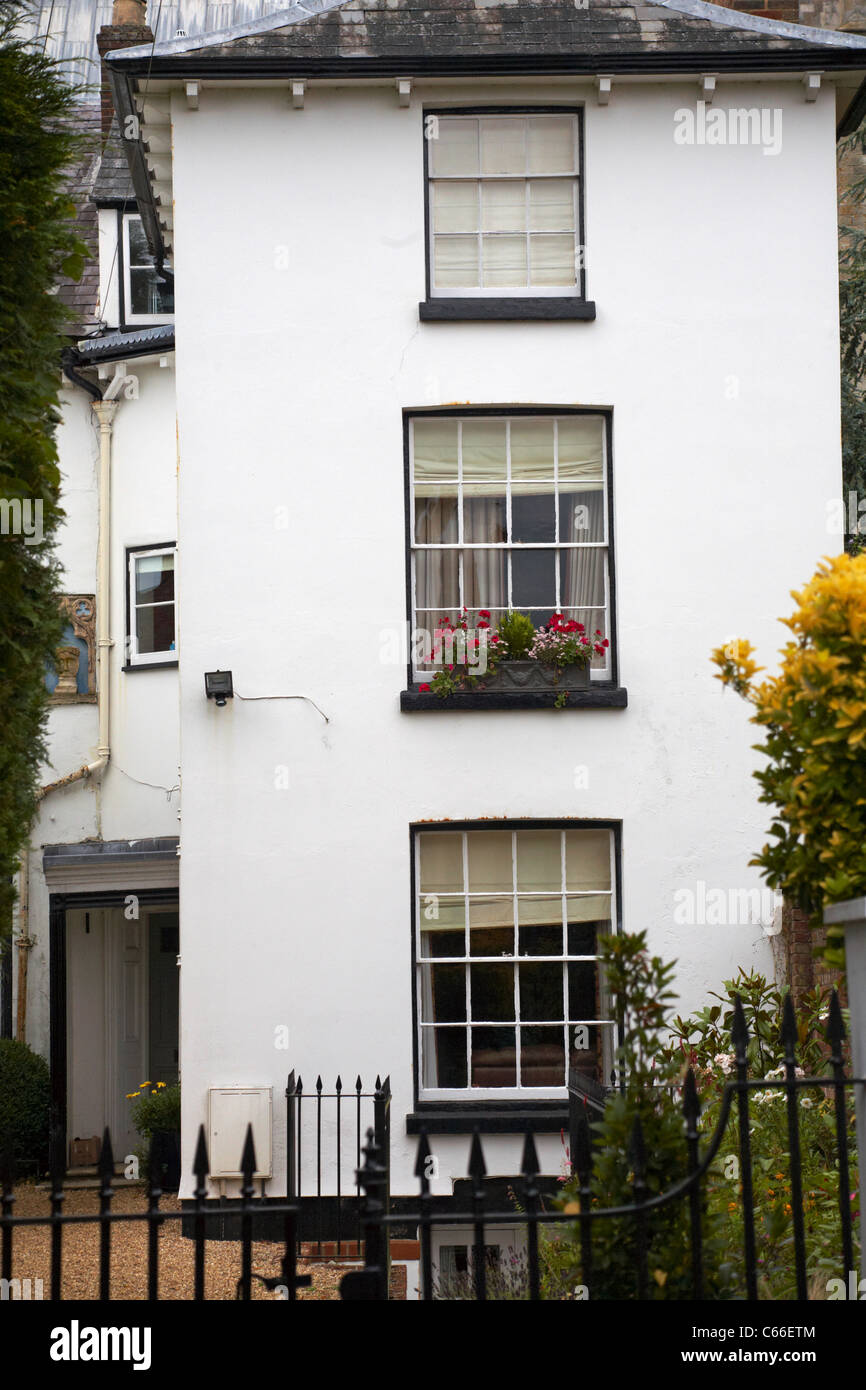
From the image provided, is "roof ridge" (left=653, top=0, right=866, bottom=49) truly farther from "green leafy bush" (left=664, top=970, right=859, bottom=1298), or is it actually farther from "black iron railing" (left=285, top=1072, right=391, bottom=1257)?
"black iron railing" (left=285, top=1072, right=391, bottom=1257)

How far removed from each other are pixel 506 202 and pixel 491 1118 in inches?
313

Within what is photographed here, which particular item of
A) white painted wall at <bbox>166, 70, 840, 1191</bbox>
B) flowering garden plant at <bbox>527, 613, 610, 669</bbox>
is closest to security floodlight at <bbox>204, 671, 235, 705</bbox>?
white painted wall at <bbox>166, 70, 840, 1191</bbox>

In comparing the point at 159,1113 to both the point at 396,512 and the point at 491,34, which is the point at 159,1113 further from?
the point at 491,34

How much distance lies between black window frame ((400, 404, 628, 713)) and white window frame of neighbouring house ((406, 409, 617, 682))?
2 centimetres

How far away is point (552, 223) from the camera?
13.0 metres

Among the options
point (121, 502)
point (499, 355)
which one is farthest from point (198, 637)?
point (121, 502)

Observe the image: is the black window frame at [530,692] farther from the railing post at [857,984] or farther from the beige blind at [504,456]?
the railing post at [857,984]

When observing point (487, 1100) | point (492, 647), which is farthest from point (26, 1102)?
point (492, 647)

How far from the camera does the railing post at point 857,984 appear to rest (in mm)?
4848

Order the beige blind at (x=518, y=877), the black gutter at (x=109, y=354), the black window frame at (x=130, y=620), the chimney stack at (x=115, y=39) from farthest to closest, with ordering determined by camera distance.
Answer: the chimney stack at (x=115, y=39), the black window frame at (x=130, y=620), the black gutter at (x=109, y=354), the beige blind at (x=518, y=877)

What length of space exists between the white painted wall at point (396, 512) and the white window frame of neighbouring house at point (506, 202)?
0.72 ft

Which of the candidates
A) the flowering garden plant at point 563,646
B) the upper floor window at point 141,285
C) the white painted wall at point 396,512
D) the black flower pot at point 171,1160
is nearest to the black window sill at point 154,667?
the upper floor window at point 141,285

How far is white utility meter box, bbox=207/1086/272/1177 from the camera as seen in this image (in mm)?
11758

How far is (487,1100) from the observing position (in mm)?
12102
